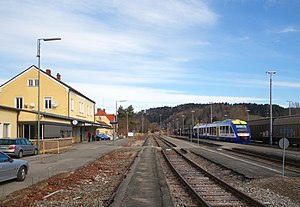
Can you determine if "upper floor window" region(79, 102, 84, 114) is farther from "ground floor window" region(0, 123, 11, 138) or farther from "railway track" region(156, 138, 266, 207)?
"railway track" region(156, 138, 266, 207)

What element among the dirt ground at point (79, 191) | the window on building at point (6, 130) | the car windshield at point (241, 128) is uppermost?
the window on building at point (6, 130)

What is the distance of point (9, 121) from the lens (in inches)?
1147

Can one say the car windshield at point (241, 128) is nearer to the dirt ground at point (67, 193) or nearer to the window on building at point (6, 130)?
the window on building at point (6, 130)

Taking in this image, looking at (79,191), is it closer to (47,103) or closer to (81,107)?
(47,103)

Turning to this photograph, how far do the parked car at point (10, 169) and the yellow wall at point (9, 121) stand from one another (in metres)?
15.0

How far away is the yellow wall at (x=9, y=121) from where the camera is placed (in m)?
27.6

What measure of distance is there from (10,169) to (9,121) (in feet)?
57.9

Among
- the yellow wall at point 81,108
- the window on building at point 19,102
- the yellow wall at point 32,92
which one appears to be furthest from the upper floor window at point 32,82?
the yellow wall at point 81,108

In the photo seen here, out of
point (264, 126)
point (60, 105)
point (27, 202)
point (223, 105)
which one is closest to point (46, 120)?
point (60, 105)

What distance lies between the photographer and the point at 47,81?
46.8 meters

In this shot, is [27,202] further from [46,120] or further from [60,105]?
[60,105]

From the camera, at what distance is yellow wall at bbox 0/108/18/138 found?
27.6 meters

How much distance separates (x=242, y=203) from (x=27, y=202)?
6.03m

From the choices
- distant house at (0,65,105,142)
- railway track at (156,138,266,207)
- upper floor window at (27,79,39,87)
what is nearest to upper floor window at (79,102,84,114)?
distant house at (0,65,105,142)
